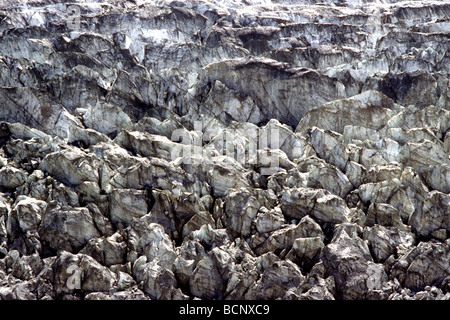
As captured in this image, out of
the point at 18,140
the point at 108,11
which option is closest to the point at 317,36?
the point at 108,11

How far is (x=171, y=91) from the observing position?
4491 cm

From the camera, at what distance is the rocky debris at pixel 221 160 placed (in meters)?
29.6

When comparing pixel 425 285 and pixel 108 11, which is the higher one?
pixel 108 11

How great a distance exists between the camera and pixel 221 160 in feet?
120

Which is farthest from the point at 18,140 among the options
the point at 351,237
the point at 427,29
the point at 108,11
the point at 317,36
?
the point at 427,29

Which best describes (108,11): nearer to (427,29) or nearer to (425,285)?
(427,29)

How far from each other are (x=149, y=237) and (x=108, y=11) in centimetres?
3298

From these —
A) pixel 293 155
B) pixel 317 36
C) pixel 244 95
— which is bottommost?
pixel 293 155

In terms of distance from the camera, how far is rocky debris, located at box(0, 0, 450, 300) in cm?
2962

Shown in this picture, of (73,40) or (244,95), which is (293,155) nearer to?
(244,95)

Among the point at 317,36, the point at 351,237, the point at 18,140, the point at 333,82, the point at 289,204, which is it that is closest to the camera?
the point at 351,237

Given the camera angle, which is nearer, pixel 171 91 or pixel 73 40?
pixel 171 91
